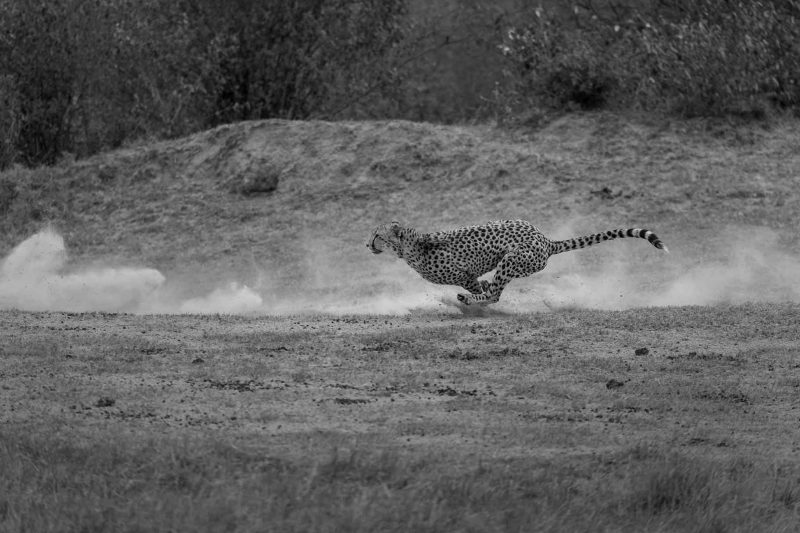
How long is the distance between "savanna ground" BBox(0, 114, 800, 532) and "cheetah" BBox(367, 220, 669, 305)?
2.05ft

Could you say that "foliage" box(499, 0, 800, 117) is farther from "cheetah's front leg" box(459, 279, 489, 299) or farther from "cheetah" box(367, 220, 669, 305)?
"cheetah's front leg" box(459, 279, 489, 299)

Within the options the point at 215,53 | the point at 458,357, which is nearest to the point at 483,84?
the point at 215,53

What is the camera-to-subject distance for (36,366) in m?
10.6

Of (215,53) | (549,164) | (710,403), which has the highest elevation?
(215,53)

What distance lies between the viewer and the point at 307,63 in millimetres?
23844

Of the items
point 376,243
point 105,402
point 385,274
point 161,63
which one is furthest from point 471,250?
point 161,63

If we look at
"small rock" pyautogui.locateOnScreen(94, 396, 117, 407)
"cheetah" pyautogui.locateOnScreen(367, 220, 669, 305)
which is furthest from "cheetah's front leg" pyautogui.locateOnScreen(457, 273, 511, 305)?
"small rock" pyautogui.locateOnScreen(94, 396, 117, 407)

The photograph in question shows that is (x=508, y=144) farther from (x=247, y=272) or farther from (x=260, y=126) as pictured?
(x=247, y=272)

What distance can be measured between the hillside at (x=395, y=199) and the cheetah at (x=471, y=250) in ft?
5.49

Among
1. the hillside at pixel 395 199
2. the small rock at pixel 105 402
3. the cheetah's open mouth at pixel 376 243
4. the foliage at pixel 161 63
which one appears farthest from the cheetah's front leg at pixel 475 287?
the foliage at pixel 161 63

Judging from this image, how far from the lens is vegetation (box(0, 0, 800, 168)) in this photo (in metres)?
20.7

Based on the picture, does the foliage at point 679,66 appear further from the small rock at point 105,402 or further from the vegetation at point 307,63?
the small rock at point 105,402

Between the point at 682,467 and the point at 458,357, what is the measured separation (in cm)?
370

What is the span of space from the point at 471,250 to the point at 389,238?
0.83 metres
